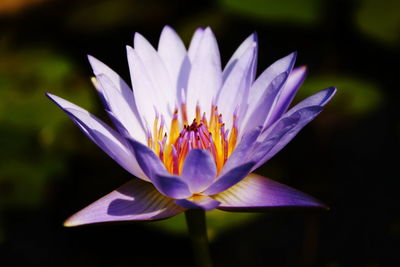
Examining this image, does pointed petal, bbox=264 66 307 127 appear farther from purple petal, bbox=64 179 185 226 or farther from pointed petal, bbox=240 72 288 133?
purple petal, bbox=64 179 185 226

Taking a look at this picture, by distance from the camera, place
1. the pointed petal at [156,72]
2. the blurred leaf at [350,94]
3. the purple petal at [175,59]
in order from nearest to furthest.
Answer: the pointed petal at [156,72], the purple petal at [175,59], the blurred leaf at [350,94]

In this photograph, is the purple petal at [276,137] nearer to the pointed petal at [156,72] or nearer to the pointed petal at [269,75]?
the pointed petal at [269,75]

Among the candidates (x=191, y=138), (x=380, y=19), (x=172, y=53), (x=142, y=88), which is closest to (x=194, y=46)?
(x=172, y=53)

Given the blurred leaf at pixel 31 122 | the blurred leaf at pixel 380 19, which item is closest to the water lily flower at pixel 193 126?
the blurred leaf at pixel 31 122

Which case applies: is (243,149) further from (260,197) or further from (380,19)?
(380,19)

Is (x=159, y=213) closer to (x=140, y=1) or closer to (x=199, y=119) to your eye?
(x=199, y=119)

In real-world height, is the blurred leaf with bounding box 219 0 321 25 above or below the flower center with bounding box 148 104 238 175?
above

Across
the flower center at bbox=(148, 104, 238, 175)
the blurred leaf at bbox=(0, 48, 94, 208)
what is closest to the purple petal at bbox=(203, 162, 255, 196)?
the flower center at bbox=(148, 104, 238, 175)
